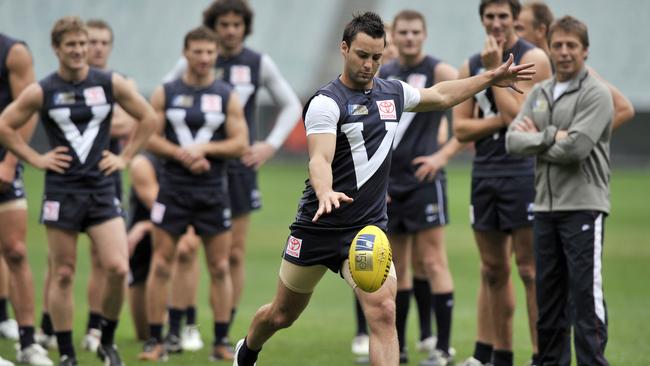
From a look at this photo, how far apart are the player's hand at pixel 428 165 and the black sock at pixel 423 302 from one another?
38.5 inches

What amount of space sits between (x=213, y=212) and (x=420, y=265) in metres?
1.89

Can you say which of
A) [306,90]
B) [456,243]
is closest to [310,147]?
[456,243]

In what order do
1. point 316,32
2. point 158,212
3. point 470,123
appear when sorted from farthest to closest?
1. point 316,32
2. point 158,212
3. point 470,123

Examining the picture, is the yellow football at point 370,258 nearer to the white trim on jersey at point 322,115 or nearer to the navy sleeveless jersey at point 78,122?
the white trim on jersey at point 322,115

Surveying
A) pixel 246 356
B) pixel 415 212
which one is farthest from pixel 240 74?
pixel 246 356

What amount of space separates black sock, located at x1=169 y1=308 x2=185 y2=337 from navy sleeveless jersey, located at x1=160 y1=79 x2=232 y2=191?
122 cm

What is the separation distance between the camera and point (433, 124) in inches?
384

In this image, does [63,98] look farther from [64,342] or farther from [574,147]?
[574,147]

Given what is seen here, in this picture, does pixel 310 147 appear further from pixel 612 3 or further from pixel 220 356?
pixel 612 3

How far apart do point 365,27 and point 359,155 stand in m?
0.78

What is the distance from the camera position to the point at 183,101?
957 centimetres

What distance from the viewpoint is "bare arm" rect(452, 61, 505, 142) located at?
834 cm

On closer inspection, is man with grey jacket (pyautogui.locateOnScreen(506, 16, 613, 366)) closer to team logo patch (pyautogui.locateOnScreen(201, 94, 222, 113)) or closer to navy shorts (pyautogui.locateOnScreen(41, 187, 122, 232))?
team logo patch (pyautogui.locateOnScreen(201, 94, 222, 113))

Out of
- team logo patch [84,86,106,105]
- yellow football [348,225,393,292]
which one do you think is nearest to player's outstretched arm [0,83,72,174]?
team logo patch [84,86,106,105]
